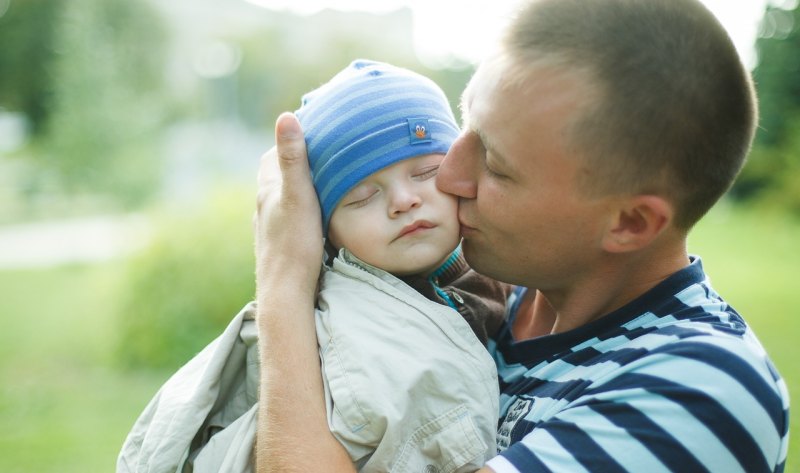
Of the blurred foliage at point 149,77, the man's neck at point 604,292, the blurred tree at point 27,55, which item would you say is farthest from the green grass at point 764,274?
the blurred tree at point 27,55

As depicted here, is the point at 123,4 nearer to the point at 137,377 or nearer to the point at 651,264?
the point at 137,377

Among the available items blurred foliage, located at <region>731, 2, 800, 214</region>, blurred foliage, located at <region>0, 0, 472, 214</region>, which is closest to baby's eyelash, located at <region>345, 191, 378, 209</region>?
blurred foliage, located at <region>0, 0, 472, 214</region>

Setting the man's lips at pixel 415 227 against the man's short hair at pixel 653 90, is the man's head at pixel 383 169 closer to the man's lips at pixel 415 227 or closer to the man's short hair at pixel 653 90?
the man's lips at pixel 415 227

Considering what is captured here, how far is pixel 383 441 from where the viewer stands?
1.74m

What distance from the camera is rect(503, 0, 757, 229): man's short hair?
5.76 ft

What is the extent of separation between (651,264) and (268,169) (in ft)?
3.79

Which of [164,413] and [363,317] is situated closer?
[363,317]

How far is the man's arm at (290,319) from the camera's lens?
5.90 feet

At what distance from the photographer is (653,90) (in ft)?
5.74

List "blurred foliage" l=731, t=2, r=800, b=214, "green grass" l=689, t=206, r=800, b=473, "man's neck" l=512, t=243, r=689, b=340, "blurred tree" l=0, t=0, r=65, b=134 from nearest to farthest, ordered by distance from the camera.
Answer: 1. "man's neck" l=512, t=243, r=689, b=340
2. "green grass" l=689, t=206, r=800, b=473
3. "blurred foliage" l=731, t=2, r=800, b=214
4. "blurred tree" l=0, t=0, r=65, b=134

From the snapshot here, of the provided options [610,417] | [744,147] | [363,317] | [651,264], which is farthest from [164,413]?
[744,147]

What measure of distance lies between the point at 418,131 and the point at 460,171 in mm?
163

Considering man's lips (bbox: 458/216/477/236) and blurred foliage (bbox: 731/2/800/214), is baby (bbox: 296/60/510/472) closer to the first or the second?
man's lips (bbox: 458/216/477/236)

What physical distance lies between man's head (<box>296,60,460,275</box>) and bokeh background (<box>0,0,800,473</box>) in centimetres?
40
